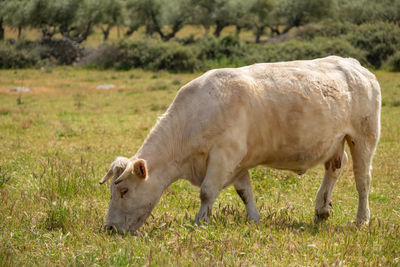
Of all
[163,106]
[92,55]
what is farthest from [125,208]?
[92,55]

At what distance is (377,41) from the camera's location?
3669 centimetres

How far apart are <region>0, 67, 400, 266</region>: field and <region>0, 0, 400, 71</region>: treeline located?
75.6 ft

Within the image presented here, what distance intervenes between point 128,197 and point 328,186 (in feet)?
9.88

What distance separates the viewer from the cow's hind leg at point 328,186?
6.78m

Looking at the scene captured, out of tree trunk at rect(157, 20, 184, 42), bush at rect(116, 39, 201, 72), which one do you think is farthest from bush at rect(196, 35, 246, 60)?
tree trunk at rect(157, 20, 184, 42)

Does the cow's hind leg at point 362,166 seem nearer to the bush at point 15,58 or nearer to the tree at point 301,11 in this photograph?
the bush at point 15,58

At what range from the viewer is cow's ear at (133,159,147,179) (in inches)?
214

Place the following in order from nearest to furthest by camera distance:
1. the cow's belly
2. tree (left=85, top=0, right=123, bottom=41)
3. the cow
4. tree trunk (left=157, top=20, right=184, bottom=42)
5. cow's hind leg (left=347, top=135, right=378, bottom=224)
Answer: the cow, the cow's belly, cow's hind leg (left=347, top=135, right=378, bottom=224), tree (left=85, top=0, right=123, bottom=41), tree trunk (left=157, top=20, right=184, bottom=42)

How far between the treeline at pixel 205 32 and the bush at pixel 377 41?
7 centimetres

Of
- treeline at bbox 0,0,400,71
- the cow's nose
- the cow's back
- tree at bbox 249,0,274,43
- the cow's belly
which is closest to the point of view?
the cow's nose

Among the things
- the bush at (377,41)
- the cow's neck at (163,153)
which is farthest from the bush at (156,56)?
the cow's neck at (163,153)

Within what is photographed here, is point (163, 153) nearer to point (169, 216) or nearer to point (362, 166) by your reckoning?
point (169, 216)

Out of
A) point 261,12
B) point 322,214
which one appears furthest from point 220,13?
point 322,214

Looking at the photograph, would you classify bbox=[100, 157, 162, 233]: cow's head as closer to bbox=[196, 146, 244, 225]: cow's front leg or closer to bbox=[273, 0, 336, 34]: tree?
bbox=[196, 146, 244, 225]: cow's front leg
